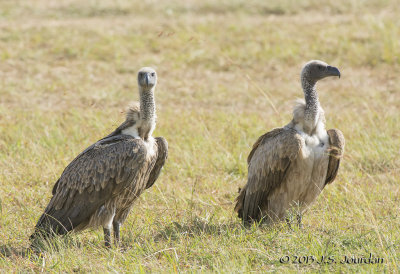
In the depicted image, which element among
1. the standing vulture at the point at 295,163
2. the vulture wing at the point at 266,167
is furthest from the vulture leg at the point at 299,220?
the vulture wing at the point at 266,167

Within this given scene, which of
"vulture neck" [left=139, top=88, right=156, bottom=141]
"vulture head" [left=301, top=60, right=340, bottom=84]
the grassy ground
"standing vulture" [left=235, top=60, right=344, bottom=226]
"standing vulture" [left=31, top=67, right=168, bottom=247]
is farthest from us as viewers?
"vulture head" [left=301, top=60, right=340, bottom=84]

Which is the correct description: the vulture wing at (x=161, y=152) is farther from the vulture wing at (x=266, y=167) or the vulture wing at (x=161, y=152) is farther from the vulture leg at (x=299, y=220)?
the vulture leg at (x=299, y=220)

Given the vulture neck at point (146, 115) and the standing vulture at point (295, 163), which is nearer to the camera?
the vulture neck at point (146, 115)

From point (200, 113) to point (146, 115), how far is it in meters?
3.98

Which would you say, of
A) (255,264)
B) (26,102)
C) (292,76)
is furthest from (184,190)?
(292,76)

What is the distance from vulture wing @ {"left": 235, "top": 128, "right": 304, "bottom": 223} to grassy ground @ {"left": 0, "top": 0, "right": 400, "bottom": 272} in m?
0.23

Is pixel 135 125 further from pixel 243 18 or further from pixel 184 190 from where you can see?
pixel 243 18

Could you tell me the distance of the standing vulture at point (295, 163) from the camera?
5.44 metres

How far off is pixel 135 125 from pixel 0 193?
1.73 meters

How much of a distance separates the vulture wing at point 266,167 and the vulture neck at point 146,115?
3.36 feet

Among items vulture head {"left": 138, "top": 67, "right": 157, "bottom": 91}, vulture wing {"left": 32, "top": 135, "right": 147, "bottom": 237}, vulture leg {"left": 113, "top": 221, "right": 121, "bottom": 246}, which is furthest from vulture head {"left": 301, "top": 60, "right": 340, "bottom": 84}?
vulture leg {"left": 113, "top": 221, "right": 121, "bottom": 246}

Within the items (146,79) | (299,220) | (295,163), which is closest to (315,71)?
(295,163)

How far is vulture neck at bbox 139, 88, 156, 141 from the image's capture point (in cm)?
530

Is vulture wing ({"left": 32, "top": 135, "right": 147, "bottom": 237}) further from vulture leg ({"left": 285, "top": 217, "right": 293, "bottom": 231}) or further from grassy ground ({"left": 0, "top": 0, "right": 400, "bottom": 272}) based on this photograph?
vulture leg ({"left": 285, "top": 217, "right": 293, "bottom": 231})
